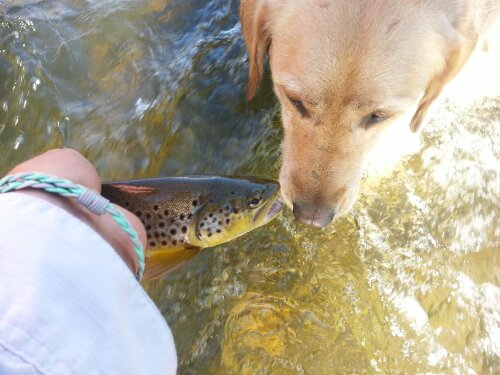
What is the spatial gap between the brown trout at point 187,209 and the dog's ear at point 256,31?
37.1 inches

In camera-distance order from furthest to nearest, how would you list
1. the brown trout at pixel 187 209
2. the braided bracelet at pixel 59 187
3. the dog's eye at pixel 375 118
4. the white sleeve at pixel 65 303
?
the dog's eye at pixel 375 118 → the brown trout at pixel 187 209 → the braided bracelet at pixel 59 187 → the white sleeve at pixel 65 303

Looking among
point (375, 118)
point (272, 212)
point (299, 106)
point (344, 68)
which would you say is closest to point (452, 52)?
point (375, 118)

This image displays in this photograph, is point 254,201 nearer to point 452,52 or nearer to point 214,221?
point 214,221

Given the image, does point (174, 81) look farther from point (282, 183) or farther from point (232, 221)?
point (232, 221)

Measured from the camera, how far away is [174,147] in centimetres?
340

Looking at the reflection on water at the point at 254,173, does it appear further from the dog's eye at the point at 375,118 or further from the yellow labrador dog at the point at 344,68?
the dog's eye at the point at 375,118

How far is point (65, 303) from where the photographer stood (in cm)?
118

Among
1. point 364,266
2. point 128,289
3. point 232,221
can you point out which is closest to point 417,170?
point 364,266

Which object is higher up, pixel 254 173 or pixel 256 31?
pixel 256 31

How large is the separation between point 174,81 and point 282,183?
54.5 inches

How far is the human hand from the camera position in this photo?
1.48 m

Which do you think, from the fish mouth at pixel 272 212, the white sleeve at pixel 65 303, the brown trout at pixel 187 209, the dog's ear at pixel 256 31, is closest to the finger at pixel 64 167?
the brown trout at pixel 187 209

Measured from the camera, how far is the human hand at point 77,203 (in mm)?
1481

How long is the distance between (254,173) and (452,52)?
1.50 meters
